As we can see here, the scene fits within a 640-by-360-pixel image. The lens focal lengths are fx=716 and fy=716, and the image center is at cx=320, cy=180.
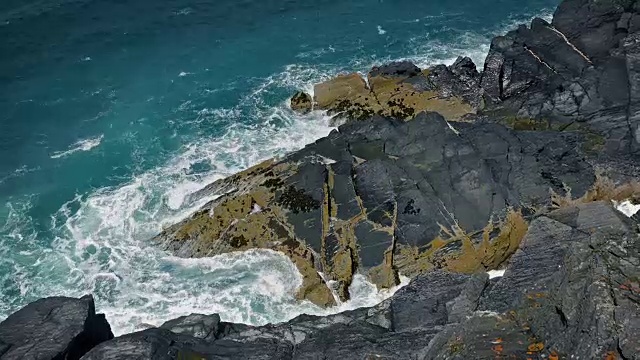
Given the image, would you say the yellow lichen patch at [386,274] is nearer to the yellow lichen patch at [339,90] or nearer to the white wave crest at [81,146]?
the yellow lichen patch at [339,90]

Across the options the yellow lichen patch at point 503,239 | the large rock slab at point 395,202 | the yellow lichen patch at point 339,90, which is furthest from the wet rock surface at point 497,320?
the yellow lichen patch at point 339,90

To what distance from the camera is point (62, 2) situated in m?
105

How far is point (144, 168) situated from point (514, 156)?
1482 inches

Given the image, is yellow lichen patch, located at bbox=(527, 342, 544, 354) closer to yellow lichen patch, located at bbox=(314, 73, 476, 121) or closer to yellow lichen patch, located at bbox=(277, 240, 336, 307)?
yellow lichen patch, located at bbox=(277, 240, 336, 307)

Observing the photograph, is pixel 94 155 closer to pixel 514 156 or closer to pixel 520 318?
pixel 514 156

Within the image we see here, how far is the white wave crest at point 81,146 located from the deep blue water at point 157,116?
183 millimetres

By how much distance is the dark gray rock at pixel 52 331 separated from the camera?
40.0 meters

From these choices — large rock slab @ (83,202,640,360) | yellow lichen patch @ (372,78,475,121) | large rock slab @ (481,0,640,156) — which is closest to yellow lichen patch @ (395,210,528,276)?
large rock slab @ (83,202,640,360)

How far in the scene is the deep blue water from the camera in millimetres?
60875

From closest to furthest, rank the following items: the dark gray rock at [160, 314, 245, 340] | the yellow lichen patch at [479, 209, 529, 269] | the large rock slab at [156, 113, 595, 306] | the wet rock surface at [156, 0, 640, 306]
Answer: the dark gray rock at [160, 314, 245, 340], the yellow lichen patch at [479, 209, 529, 269], the large rock slab at [156, 113, 595, 306], the wet rock surface at [156, 0, 640, 306]

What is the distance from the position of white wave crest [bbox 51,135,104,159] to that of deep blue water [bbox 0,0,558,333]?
0.18 meters

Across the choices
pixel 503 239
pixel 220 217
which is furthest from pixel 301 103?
pixel 503 239

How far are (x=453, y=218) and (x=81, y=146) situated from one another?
4303cm

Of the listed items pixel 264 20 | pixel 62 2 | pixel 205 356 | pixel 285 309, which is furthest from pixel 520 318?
pixel 62 2
